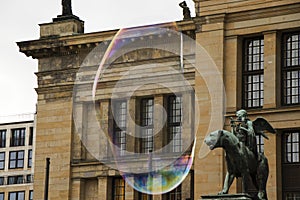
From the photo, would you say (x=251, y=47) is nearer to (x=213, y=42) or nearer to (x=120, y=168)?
(x=213, y=42)

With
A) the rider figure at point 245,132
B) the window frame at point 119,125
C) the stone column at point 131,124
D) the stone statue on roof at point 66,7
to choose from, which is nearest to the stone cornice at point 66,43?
the stone statue on roof at point 66,7

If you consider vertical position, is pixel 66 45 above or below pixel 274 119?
above

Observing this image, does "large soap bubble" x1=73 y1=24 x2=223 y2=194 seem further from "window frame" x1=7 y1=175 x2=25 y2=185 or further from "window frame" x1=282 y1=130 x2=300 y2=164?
"window frame" x1=7 y1=175 x2=25 y2=185

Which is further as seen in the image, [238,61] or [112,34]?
[112,34]

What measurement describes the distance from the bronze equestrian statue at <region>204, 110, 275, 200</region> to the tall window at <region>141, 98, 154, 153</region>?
14.6 meters

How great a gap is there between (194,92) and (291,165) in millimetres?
5765

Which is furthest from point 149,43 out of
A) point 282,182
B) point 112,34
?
point 282,182

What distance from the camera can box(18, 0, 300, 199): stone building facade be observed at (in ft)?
143

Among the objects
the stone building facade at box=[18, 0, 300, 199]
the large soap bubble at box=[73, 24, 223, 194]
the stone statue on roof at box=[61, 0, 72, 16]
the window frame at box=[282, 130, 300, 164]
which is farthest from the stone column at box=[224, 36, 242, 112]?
the stone statue on roof at box=[61, 0, 72, 16]

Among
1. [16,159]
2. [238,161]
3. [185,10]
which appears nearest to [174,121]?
[185,10]

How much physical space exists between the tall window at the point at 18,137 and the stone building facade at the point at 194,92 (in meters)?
51.2

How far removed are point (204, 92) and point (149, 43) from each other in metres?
3.90

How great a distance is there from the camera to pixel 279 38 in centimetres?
4419

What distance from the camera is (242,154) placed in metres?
32.0
